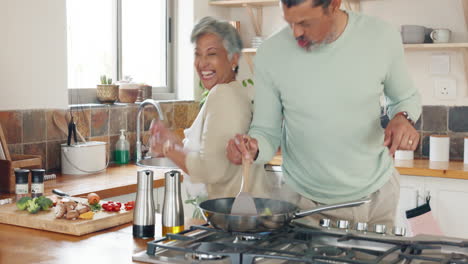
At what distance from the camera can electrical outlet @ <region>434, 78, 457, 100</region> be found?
13.3ft

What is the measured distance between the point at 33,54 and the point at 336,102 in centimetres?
188

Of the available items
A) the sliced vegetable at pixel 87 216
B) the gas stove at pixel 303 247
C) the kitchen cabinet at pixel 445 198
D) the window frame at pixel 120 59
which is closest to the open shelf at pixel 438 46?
the kitchen cabinet at pixel 445 198

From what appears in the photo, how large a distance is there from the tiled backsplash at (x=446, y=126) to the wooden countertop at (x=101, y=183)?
5.74ft

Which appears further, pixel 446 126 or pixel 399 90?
pixel 446 126

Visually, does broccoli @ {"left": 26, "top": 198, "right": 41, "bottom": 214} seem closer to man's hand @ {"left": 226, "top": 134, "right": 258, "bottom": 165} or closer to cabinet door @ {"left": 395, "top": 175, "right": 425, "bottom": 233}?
man's hand @ {"left": 226, "top": 134, "right": 258, "bottom": 165}

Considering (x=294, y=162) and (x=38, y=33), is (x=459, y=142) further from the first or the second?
(x=38, y=33)

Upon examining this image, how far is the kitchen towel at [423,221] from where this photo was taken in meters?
3.10

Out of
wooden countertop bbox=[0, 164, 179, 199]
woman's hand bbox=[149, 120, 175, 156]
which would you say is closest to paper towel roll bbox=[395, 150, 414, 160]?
wooden countertop bbox=[0, 164, 179, 199]

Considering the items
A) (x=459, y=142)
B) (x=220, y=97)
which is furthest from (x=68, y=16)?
(x=459, y=142)

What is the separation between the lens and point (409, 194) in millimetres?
3656

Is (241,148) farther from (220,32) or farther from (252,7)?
(252,7)

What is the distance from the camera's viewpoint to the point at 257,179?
2.11 metres

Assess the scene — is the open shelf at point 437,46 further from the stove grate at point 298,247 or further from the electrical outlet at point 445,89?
the stove grate at point 298,247

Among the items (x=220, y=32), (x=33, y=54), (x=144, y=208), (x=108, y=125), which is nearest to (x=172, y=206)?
(x=144, y=208)
